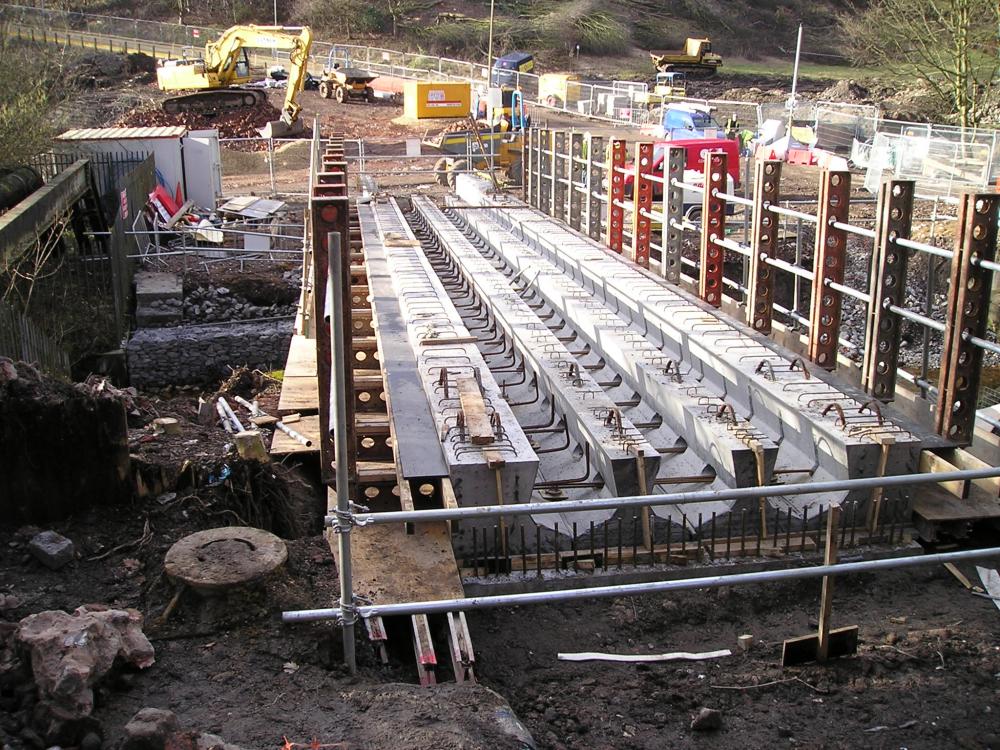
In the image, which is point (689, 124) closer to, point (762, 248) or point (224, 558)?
point (762, 248)

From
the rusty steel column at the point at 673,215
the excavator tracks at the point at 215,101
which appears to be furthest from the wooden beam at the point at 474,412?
the excavator tracks at the point at 215,101

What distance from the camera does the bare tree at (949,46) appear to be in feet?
93.7

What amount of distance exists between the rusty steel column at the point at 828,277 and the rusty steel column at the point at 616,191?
224 inches

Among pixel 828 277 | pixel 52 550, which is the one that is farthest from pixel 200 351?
pixel 52 550

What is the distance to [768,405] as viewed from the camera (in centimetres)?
766

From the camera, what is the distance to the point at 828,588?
474 centimetres

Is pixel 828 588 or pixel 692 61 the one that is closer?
A: pixel 828 588

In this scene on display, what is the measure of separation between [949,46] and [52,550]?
31.8 metres

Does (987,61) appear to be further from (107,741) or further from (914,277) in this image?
(107,741)

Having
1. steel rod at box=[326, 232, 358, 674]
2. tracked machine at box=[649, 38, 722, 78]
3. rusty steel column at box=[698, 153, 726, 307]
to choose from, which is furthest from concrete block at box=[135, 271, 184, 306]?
tracked machine at box=[649, 38, 722, 78]

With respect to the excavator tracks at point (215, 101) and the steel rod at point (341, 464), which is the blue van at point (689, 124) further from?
the steel rod at point (341, 464)

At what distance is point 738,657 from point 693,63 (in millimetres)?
60423

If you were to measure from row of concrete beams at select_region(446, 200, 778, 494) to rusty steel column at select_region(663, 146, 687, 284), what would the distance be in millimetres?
1202

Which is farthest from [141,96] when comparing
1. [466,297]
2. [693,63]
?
[466,297]
